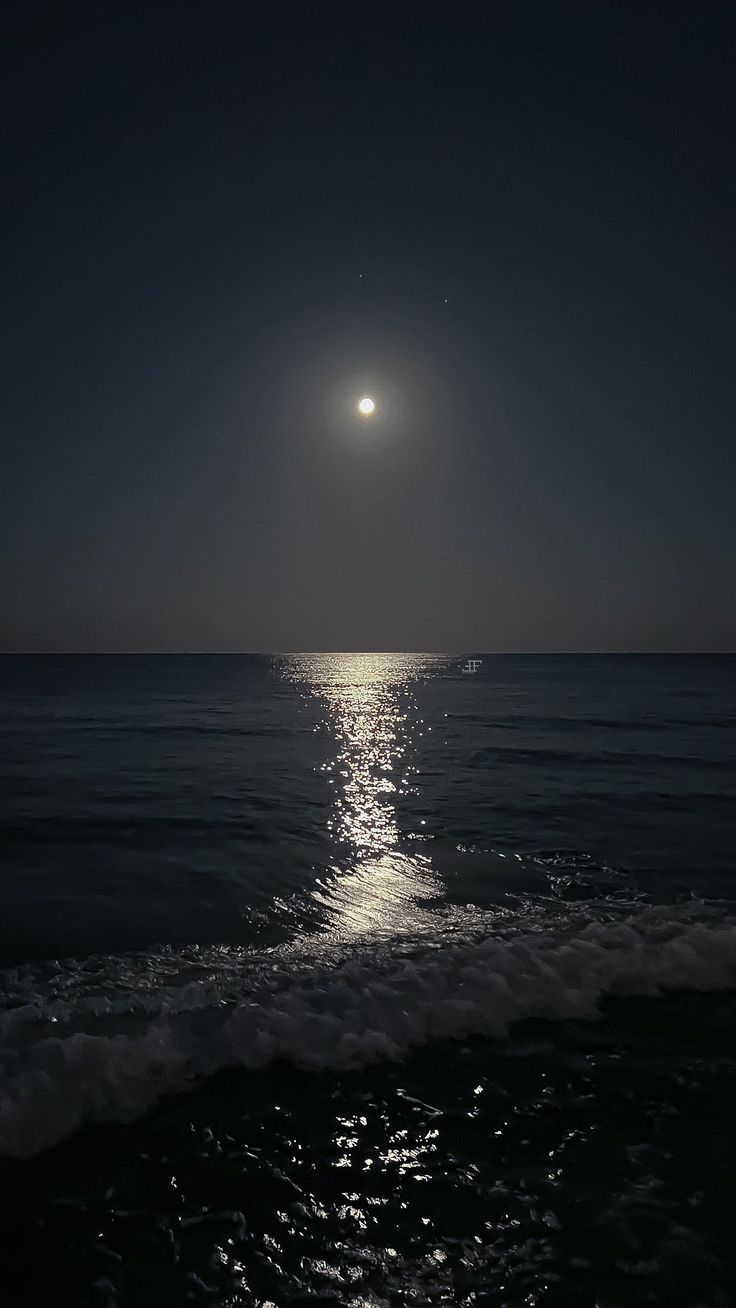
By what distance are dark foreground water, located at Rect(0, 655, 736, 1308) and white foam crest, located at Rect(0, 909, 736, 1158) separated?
3 centimetres

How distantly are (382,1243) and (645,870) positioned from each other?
882 centimetres

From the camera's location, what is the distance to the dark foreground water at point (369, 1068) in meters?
3.30

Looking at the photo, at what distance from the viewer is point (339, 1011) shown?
229 inches

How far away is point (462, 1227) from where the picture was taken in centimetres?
349

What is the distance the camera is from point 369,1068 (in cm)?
506

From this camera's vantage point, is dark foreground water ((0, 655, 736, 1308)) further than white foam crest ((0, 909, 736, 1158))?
No

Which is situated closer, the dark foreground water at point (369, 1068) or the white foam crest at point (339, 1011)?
the dark foreground water at point (369, 1068)

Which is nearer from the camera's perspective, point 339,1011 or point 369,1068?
point 369,1068

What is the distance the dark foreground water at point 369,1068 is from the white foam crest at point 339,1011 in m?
0.03

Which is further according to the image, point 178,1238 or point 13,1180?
point 13,1180

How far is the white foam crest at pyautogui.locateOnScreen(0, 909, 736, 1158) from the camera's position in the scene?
4695 millimetres

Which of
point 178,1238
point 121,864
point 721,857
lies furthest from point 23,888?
point 721,857

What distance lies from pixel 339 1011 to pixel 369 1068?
0.82 meters

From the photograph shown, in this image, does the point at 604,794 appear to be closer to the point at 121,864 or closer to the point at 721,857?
the point at 721,857
